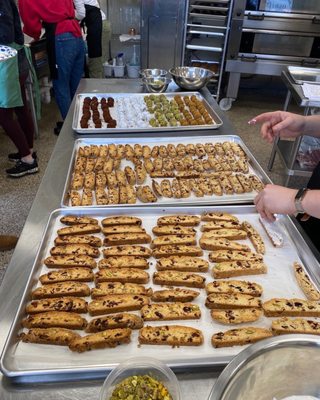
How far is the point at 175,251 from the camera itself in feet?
4.19

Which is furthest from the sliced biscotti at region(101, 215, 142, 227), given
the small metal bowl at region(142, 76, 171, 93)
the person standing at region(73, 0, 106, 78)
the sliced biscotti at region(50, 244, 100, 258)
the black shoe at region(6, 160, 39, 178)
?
the person standing at region(73, 0, 106, 78)

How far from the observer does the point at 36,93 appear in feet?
13.6

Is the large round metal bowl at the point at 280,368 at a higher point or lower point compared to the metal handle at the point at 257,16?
lower

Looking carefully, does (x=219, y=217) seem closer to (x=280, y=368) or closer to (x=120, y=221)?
(x=120, y=221)

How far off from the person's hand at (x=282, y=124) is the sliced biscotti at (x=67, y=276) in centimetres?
104

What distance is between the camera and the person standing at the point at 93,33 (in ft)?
14.6

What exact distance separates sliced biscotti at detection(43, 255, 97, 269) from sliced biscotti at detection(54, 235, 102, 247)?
82mm

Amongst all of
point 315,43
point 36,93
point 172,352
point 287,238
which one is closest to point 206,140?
point 287,238


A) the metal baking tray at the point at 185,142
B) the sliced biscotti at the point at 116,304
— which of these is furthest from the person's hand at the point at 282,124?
the sliced biscotti at the point at 116,304

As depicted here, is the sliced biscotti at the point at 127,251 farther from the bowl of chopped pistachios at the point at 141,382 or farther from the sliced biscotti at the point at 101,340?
the bowl of chopped pistachios at the point at 141,382

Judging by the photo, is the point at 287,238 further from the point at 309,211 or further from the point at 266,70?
the point at 266,70

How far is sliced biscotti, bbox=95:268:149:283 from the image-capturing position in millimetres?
1150

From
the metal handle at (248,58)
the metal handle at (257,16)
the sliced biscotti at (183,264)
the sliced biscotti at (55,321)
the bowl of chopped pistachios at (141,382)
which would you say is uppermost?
the metal handle at (257,16)

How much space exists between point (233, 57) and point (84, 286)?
4.30 m
